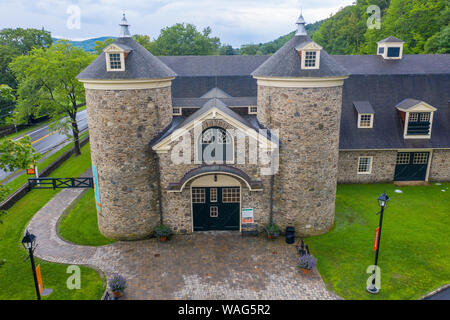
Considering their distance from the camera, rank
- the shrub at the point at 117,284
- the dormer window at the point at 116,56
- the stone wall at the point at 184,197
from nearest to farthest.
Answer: the shrub at the point at 117,284
the dormer window at the point at 116,56
the stone wall at the point at 184,197

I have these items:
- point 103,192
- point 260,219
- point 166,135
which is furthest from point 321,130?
point 103,192

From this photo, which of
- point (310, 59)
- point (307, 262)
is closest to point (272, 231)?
point (307, 262)

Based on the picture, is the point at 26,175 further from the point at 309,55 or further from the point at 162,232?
the point at 309,55

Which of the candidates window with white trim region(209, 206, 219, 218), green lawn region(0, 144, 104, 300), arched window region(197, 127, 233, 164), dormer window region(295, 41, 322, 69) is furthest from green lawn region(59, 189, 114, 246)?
dormer window region(295, 41, 322, 69)

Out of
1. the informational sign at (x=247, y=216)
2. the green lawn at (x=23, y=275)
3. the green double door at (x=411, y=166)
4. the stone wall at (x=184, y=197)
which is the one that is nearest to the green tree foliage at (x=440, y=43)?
the green double door at (x=411, y=166)

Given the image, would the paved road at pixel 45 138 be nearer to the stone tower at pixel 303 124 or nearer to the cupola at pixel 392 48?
the stone tower at pixel 303 124
